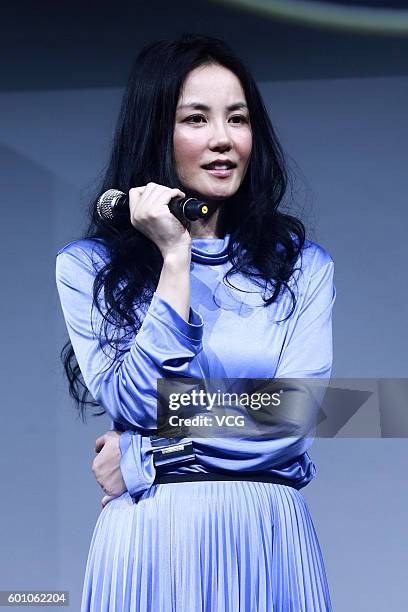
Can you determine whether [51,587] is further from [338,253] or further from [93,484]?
[338,253]

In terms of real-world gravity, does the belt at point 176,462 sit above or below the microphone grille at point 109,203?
below

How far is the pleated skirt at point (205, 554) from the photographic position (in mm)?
2090

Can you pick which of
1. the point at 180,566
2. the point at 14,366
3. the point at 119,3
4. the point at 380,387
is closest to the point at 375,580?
the point at 380,387

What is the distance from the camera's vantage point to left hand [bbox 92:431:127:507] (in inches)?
85.4

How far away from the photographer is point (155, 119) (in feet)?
7.66

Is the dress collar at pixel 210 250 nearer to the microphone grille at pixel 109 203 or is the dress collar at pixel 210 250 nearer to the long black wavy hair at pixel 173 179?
the long black wavy hair at pixel 173 179

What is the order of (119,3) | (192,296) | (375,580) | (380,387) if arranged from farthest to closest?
1. (119,3)
2. (375,580)
3. (380,387)
4. (192,296)

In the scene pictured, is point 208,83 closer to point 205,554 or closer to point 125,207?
point 125,207

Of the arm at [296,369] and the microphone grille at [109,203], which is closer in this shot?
the arm at [296,369]

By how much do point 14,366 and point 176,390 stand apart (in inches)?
Answer: 54.7

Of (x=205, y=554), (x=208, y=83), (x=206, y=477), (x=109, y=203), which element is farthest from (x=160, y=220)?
(x=205, y=554)

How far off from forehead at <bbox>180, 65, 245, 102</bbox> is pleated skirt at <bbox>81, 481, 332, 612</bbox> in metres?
0.65

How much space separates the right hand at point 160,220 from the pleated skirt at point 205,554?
0.37 metres

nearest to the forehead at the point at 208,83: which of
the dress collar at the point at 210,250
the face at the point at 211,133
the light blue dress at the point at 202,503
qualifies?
the face at the point at 211,133
